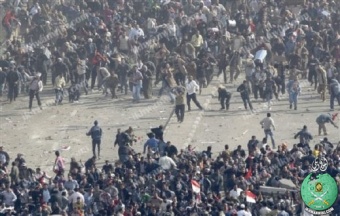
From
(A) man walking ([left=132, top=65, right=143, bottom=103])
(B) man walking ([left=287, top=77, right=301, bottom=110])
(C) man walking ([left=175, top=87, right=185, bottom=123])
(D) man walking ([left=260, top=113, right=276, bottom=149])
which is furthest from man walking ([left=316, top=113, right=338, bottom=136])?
(A) man walking ([left=132, top=65, right=143, bottom=103])

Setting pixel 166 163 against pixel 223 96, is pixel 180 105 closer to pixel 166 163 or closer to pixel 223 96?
pixel 223 96

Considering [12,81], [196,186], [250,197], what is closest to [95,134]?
[12,81]

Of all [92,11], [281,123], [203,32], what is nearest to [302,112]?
[281,123]

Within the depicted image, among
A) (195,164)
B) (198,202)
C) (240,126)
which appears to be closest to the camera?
(198,202)

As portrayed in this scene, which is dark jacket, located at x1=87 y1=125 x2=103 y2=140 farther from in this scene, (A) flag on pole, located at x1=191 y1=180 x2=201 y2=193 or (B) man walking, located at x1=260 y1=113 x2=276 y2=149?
(A) flag on pole, located at x1=191 y1=180 x2=201 y2=193

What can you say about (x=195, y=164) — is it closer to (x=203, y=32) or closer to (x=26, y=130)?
(x=26, y=130)

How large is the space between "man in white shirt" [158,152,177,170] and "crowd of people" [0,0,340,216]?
40mm

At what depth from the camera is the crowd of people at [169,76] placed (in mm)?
40625

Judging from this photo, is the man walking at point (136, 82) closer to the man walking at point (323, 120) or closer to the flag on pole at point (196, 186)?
the man walking at point (323, 120)

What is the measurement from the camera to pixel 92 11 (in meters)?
58.8

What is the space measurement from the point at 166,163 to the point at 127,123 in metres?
7.82

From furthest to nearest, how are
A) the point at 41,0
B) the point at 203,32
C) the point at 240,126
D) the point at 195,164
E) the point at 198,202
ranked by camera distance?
the point at 41,0
the point at 203,32
the point at 240,126
the point at 195,164
the point at 198,202

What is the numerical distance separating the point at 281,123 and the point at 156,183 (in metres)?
9.57

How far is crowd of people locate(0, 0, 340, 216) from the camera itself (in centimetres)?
4062
